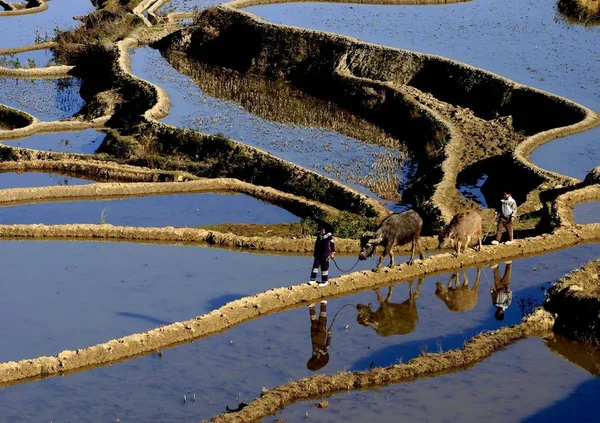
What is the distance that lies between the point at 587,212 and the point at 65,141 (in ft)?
44.2

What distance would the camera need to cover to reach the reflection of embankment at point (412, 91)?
21.3 metres

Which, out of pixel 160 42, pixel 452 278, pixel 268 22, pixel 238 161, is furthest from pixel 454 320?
pixel 160 42

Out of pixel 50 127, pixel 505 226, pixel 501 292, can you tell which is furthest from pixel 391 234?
pixel 50 127

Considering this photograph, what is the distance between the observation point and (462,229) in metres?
14.5

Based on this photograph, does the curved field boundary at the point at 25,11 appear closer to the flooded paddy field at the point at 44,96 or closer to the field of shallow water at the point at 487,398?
the flooded paddy field at the point at 44,96

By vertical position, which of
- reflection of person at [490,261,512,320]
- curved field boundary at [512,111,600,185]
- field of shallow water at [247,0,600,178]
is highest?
reflection of person at [490,261,512,320]

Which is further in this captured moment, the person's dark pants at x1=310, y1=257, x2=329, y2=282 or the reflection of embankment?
the reflection of embankment

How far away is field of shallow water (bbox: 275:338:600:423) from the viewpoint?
10.5m

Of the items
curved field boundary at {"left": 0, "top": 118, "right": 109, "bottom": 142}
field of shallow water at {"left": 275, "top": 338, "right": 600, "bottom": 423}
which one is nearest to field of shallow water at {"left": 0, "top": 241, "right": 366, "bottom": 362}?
field of shallow water at {"left": 275, "top": 338, "right": 600, "bottom": 423}

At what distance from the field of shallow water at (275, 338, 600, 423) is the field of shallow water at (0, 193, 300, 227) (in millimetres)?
8283

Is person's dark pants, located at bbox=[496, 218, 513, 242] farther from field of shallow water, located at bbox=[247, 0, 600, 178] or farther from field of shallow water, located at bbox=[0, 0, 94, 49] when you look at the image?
field of shallow water, located at bbox=[0, 0, 94, 49]

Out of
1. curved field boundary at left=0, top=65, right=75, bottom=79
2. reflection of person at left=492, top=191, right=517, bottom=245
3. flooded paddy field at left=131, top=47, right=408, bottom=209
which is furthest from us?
curved field boundary at left=0, top=65, right=75, bottom=79

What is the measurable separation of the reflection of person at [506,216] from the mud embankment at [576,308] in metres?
1.76

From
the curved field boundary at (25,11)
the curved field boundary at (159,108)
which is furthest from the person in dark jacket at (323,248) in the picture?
the curved field boundary at (25,11)
